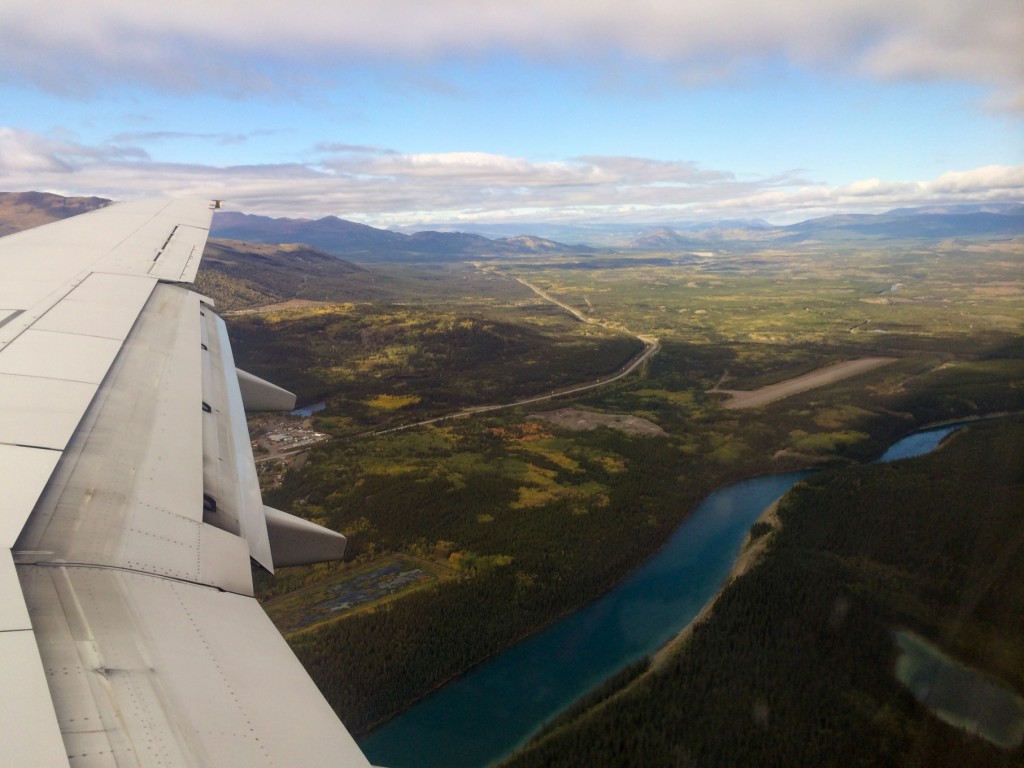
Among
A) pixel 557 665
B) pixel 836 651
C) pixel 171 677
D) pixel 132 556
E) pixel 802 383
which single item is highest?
pixel 132 556

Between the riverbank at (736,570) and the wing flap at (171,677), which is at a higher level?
the wing flap at (171,677)

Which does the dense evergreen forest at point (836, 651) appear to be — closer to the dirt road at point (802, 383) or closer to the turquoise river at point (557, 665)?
the turquoise river at point (557, 665)

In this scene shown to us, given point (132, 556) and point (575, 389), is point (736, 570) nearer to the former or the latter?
point (132, 556)

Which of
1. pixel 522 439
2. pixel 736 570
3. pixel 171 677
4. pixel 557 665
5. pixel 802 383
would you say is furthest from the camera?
pixel 802 383

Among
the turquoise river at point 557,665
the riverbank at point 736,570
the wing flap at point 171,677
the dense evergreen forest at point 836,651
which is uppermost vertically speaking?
the wing flap at point 171,677

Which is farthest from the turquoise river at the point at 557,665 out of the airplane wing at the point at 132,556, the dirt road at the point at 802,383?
the dirt road at the point at 802,383

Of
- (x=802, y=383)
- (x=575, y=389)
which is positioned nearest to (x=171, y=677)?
(x=575, y=389)

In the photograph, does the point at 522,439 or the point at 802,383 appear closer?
the point at 522,439

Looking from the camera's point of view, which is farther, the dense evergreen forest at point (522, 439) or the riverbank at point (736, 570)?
the dense evergreen forest at point (522, 439)

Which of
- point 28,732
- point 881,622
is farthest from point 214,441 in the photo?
point 881,622
